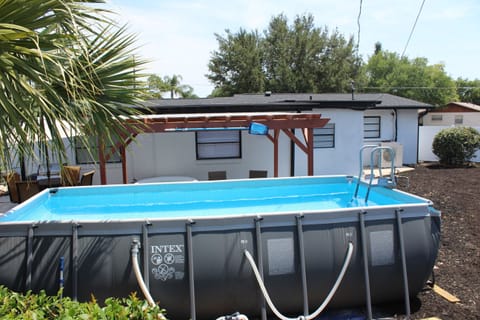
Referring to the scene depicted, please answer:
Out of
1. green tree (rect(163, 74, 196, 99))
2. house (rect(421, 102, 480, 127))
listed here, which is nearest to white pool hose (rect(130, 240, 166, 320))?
house (rect(421, 102, 480, 127))

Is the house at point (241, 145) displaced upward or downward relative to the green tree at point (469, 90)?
downward

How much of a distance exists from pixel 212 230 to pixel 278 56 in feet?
122

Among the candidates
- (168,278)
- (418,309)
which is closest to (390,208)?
(418,309)

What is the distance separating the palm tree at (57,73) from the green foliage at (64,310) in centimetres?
126

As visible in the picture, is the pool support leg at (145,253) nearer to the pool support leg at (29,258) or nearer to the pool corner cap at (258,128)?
the pool support leg at (29,258)

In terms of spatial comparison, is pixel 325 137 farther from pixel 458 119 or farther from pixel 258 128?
pixel 458 119

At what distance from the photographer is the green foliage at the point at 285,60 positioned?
126ft

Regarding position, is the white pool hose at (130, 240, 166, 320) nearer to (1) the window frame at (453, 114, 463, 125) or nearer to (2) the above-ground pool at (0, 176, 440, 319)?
(2) the above-ground pool at (0, 176, 440, 319)

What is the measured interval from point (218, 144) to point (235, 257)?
29.1 feet

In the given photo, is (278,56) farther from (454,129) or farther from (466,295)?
(466,295)

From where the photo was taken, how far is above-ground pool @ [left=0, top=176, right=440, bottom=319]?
4539 mm

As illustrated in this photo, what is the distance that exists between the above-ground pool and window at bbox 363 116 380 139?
14.7 meters

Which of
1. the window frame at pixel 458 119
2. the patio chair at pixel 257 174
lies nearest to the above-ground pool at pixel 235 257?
the patio chair at pixel 257 174

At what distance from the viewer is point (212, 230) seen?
476 cm
